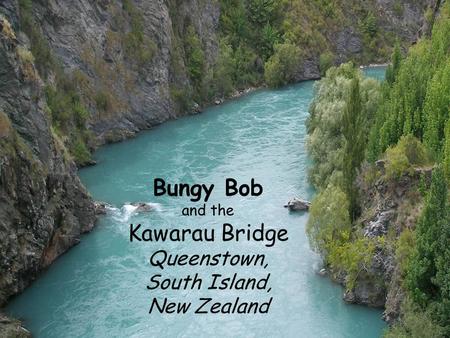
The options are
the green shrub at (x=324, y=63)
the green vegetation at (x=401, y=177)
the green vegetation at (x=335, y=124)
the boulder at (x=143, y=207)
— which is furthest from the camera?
the green shrub at (x=324, y=63)

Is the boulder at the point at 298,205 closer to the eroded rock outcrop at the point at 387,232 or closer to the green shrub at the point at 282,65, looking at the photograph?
the eroded rock outcrop at the point at 387,232

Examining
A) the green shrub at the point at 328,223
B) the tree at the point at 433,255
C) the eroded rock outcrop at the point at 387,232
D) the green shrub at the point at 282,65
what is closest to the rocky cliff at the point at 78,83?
the green shrub at the point at 282,65

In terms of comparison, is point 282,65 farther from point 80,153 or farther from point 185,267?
point 185,267

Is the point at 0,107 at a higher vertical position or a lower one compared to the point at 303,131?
higher

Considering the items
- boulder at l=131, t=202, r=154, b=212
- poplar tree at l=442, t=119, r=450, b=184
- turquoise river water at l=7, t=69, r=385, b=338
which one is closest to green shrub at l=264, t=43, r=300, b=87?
turquoise river water at l=7, t=69, r=385, b=338

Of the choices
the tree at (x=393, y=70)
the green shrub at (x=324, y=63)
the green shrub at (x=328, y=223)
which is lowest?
the green shrub at (x=328, y=223)

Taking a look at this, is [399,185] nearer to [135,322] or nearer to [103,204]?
[135,322]

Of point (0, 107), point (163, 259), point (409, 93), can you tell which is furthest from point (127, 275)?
point (409, 93)
